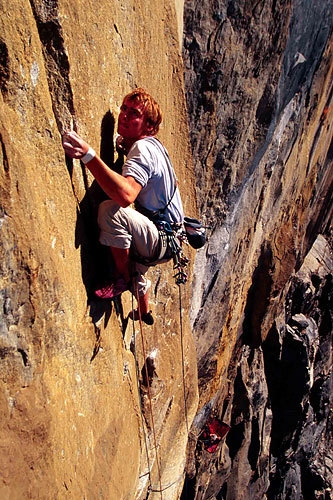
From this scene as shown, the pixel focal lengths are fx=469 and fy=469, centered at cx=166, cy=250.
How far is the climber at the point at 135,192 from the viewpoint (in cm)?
259

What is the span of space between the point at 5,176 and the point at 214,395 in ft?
22.3

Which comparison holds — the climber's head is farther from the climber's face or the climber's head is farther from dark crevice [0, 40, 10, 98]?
dark crevice [0, 40, 10, 98]

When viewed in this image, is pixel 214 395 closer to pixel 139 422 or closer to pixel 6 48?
pixel 139 422

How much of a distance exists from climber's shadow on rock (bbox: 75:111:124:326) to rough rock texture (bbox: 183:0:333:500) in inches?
69.6

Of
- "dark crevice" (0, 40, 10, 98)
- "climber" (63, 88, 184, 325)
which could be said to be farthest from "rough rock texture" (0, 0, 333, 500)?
"climber" (63, 88, 184, 325)

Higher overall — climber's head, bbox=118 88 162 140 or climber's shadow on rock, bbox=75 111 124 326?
climber's head, bbox=118 88 162 140

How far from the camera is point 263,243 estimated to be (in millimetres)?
8133

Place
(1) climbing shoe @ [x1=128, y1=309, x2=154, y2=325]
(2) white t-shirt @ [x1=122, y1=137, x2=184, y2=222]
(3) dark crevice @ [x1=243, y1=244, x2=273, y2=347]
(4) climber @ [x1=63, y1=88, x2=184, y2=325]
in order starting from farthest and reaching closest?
1. (3) dark crevice @ [x1=243, y1=244, x2=273, y2=347]
2. (1) climbing shoe @ [x1=128, y1=309, x2=154, y2=325]
3. (2) white t-shirt @ [x1=122, y1=137, x2=184, y2=222]
4. (4) climber @ [x1=63, y1=88, x2=184, y2=325]

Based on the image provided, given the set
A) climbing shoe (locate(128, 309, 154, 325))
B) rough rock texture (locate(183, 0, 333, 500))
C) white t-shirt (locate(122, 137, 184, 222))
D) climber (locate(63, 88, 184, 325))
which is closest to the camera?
climber (locate(63, 88, 184, 325))

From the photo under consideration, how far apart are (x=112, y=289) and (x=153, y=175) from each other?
0.77m

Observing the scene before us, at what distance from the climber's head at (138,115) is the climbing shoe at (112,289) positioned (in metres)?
0.93

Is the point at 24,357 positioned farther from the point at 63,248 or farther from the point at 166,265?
the point at 166,265

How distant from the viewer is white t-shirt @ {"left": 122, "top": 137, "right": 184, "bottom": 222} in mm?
2732

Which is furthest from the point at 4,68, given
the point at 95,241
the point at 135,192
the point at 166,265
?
the point at 166,265
